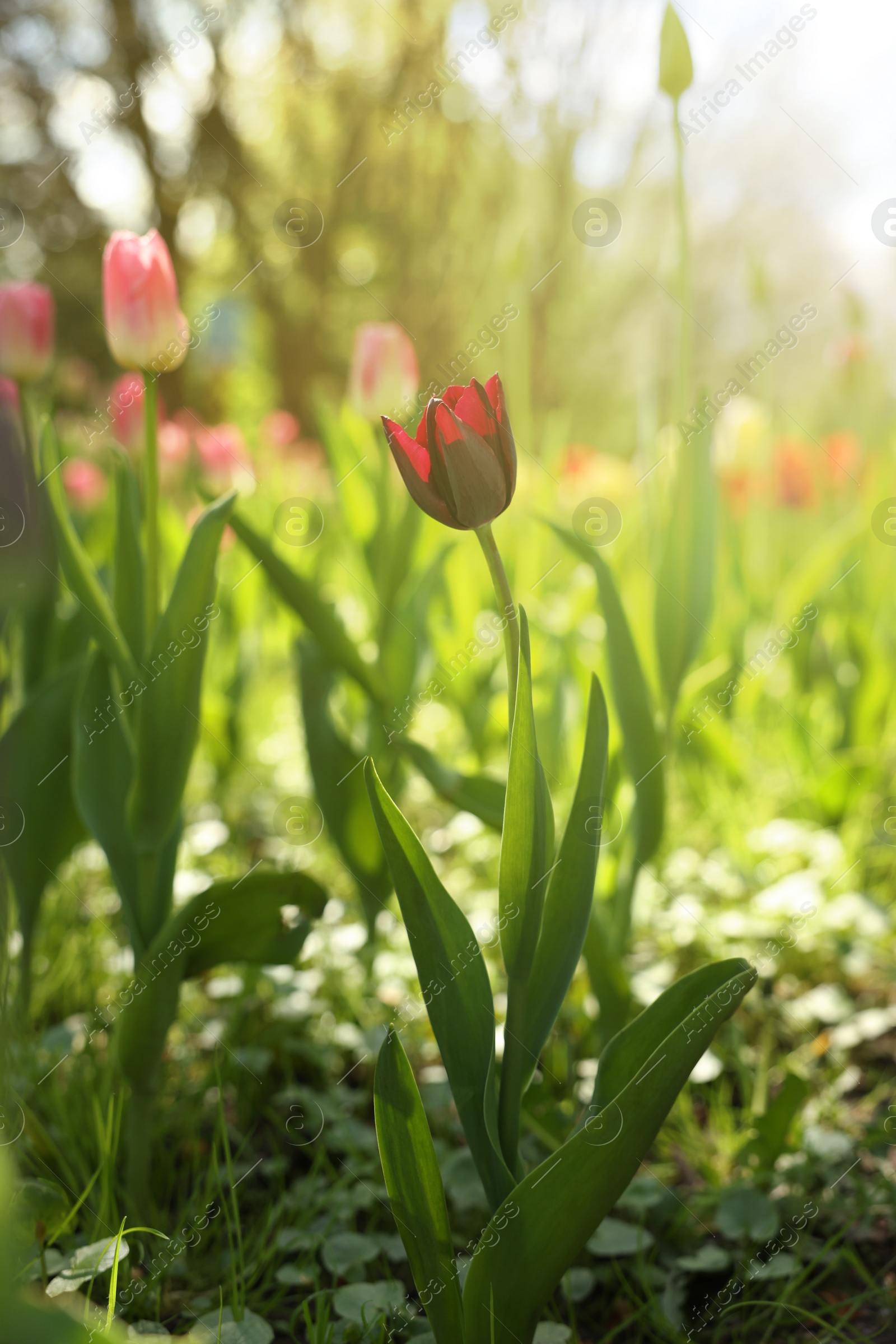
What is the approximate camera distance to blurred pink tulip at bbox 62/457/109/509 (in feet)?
8.30

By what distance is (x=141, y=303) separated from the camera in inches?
32.3

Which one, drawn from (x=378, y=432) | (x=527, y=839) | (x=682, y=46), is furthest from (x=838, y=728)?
(x=527, y=839)

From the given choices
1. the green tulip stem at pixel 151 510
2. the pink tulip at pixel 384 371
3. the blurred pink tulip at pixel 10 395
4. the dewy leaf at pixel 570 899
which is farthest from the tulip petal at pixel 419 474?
the pink tulip at pixel 384 371

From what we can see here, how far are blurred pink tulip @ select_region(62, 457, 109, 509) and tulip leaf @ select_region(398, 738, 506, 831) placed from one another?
72.7 inches

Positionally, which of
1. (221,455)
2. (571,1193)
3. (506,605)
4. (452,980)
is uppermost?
(221,455)

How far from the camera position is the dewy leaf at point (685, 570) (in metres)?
1.04

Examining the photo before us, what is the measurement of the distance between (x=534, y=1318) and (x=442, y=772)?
480mm

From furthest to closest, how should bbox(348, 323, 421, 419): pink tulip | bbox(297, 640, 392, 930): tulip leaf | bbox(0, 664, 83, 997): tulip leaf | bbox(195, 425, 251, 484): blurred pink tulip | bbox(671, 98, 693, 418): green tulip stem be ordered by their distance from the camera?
bbox(195, 425, 251, 484): blurred pink tulip < bbox(348, 323, 421, 419): pink tulip < bbox(297, 640, 392, 930): tulip leaf < bbox(0, 664, 83, 997): tulip leaf < bbox(671, 98, 693, 418): green tulip stem

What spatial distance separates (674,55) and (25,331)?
2.51 ft

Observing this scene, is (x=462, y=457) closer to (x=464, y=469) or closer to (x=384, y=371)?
(x=464, y=469)

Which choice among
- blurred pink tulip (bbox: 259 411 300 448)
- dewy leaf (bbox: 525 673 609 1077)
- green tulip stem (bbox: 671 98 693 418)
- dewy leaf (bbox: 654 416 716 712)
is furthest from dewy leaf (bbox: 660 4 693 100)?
blurred pink tulip (bbox: 259 411 300 448)

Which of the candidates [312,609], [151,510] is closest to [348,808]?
[312,609]

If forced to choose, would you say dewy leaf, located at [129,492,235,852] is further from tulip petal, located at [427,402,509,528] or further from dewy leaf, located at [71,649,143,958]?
tulip petal, located at [427,402,509,528]

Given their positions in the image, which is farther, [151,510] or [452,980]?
[151,510]
